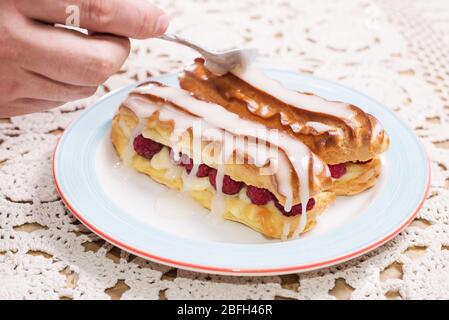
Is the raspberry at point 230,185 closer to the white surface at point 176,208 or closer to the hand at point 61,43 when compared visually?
the white surface at point 176,208

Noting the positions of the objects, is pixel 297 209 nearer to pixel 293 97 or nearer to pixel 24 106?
pixel 293 97

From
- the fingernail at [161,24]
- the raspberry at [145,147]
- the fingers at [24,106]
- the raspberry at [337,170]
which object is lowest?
the raspberry at [145,147]

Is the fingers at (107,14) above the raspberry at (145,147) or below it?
above

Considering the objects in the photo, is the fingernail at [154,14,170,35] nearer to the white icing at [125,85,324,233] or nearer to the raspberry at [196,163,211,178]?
the white icing at [125,85,324,233]

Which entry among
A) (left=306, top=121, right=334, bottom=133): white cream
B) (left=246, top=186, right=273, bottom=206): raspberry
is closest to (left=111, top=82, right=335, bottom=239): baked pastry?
(left=246, top=186, right=273, bottom=206): raspberry

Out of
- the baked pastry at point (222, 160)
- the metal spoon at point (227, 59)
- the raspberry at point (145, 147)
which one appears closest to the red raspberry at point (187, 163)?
the baked pastry at point (222, 160)

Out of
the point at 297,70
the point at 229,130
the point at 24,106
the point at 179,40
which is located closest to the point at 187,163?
the point at 229,130
